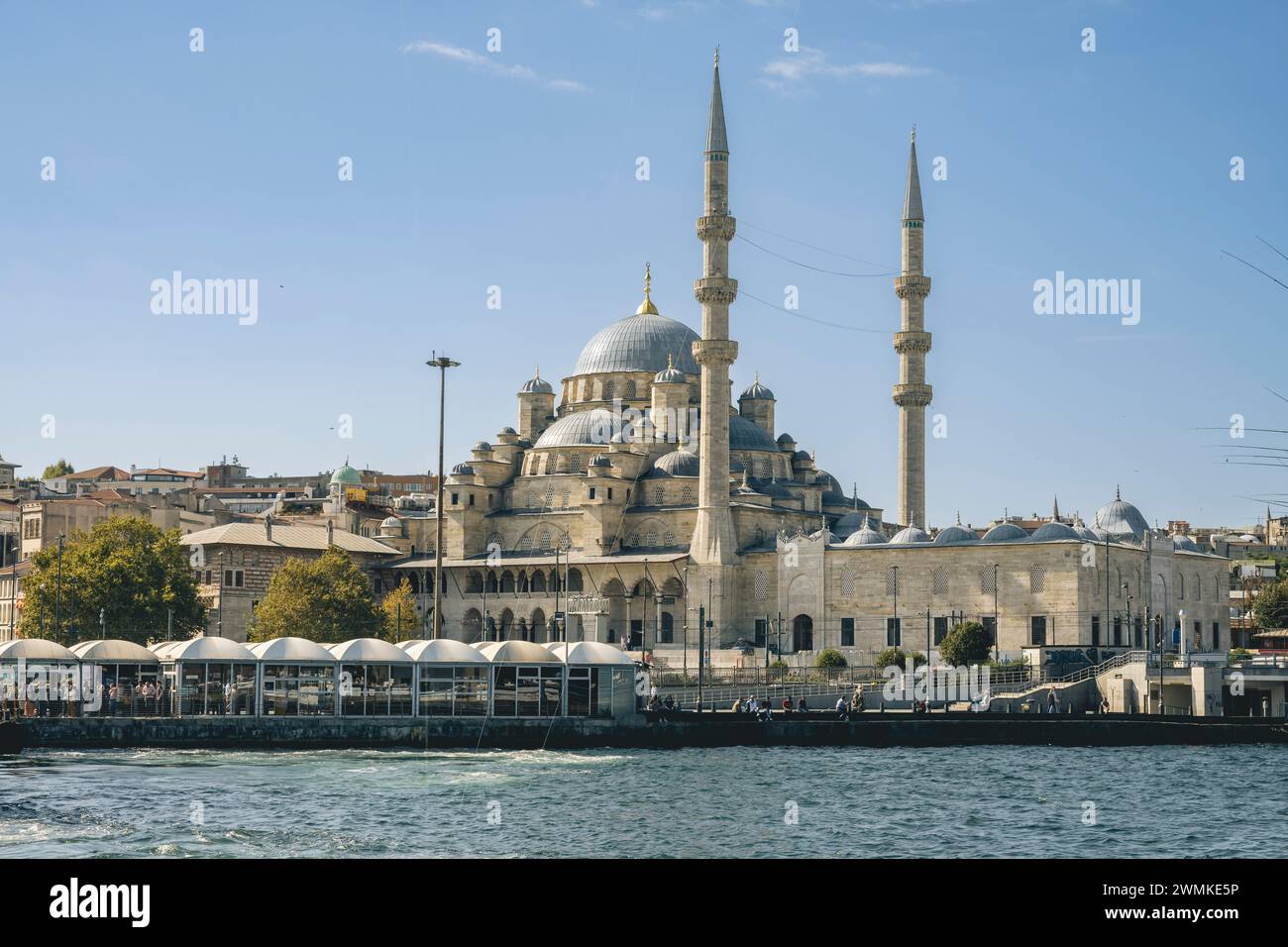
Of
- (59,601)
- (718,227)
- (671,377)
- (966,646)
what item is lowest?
(966,646)

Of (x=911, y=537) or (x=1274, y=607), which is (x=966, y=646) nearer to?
(x=911, y=537)

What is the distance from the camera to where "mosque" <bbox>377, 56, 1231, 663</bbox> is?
59.5m

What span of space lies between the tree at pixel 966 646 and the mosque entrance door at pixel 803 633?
822 cm

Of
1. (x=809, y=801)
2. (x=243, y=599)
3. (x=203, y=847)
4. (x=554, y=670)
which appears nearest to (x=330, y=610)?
(x=243, y=599)

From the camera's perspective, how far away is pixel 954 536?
200 feet

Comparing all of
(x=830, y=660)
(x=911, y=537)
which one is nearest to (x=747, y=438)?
(x=911, y=537)

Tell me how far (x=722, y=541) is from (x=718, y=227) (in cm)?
1226

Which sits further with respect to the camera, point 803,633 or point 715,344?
point 803,633

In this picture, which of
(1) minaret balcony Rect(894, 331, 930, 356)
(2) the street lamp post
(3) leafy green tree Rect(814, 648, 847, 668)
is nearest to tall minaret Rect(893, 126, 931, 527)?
(1) minaret balcony Rect(894, 331, 930, 356)

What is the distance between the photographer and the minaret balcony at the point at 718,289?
6212cm

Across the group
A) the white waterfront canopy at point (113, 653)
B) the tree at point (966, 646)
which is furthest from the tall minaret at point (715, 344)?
the white waterfront canopy at point (113, 653)

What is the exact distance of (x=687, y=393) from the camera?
74.4 metres

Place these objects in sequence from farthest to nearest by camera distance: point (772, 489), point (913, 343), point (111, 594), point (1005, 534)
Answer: point (772, 489)
point (913, 343)
point (1005, 534)
point (111, 594)
